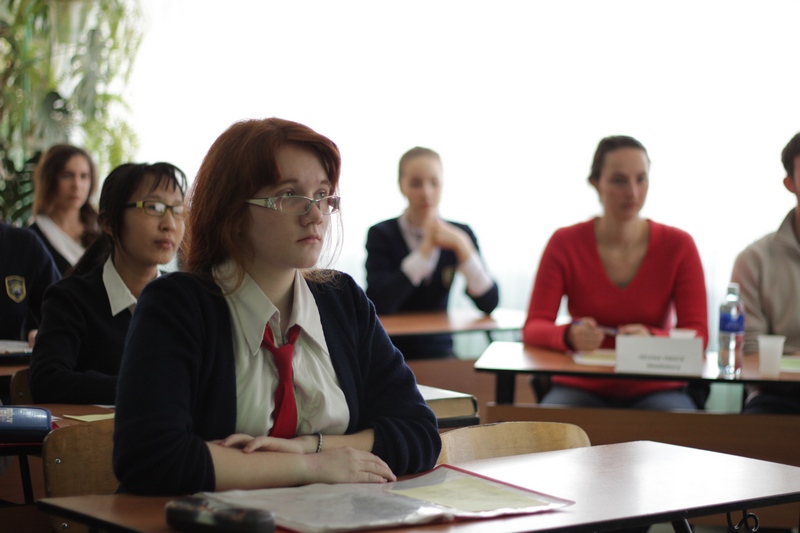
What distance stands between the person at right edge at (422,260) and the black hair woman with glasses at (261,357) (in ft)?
8.10

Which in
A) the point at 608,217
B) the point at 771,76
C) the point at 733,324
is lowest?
the point at 733,324

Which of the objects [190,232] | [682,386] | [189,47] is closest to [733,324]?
[682,386]

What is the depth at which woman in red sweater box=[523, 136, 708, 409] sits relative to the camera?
3.33m

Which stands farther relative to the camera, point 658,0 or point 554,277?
point 658,0

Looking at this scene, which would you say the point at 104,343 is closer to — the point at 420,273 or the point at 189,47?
the point at 420,273

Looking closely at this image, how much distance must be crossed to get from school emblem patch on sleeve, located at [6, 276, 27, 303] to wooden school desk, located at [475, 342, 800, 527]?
1.70 m

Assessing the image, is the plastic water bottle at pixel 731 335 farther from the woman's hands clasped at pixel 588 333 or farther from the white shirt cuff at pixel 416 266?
the white shirt cuff at pixel 416 266

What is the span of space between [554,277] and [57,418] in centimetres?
200

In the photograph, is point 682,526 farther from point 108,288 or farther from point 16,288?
point 16,288

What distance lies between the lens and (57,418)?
214cm

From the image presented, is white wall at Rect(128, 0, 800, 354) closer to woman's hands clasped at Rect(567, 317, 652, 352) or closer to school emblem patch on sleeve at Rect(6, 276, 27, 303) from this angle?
school emblem patch on sleeve at Rect(6, 276, 27, 303)

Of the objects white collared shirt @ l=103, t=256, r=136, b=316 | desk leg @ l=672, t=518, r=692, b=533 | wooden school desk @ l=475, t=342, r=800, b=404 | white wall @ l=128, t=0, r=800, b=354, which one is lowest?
desk leg @ l=672, t=518, r=692, b=533

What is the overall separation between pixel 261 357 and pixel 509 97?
13.0ft

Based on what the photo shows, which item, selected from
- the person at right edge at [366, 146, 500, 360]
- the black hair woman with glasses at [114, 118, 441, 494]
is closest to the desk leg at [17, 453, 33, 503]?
the black hair woman with glasses at [114, 118, 441, 494]
